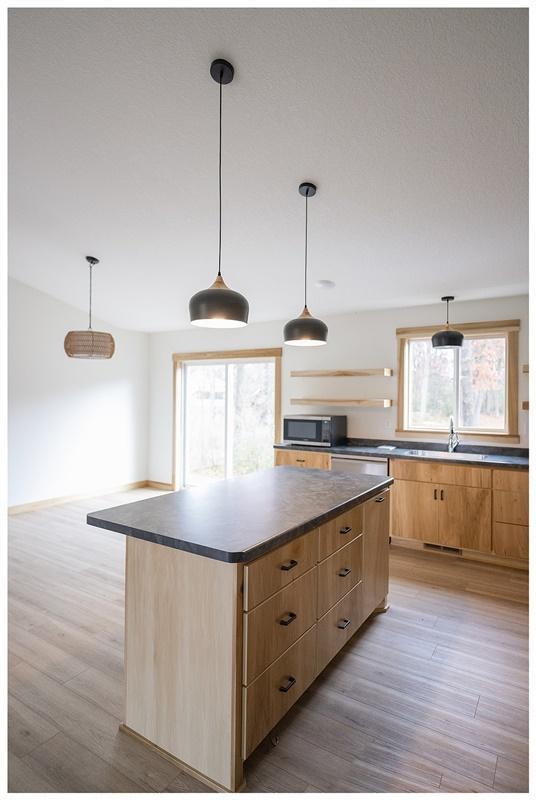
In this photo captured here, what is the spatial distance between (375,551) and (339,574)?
1.92 ft

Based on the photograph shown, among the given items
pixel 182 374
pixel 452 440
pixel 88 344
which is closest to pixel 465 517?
pixel 452 440

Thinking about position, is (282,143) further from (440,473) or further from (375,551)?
(440,473)

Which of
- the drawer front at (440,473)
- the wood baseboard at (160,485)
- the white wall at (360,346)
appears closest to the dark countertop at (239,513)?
the drawer front at (440,473)

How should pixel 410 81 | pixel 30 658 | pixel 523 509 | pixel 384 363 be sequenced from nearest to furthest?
pixel 410 81, pixel 30 658, pixel 523 509, pixel 384 363

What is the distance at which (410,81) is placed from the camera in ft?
6.55

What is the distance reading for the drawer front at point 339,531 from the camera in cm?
212

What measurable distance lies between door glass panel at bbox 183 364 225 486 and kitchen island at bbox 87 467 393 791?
414 cm

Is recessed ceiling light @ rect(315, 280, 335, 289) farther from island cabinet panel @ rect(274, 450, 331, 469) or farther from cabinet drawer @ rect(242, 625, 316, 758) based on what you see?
cabinet drawer @ rect(242, 625, 316, 758)

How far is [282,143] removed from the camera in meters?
2.51

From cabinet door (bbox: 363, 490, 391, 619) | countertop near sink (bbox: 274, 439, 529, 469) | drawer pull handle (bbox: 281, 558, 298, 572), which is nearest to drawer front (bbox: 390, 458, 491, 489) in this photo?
countertop near sink (bbox: 274, 439, 529, 469)

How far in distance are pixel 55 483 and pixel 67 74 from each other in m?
4.78

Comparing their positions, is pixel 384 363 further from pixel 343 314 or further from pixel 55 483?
pixel 55 483

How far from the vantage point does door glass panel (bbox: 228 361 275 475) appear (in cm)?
592
